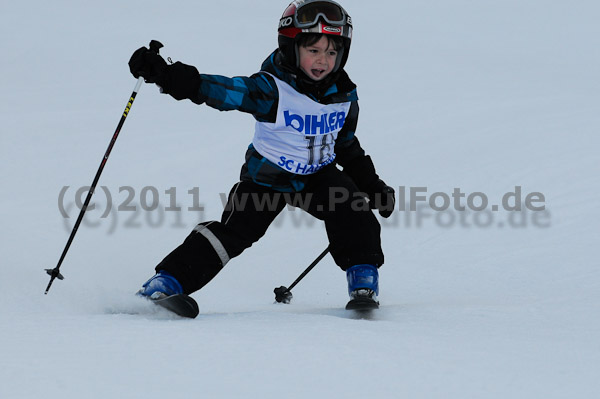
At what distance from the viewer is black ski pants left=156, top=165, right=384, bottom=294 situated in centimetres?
309

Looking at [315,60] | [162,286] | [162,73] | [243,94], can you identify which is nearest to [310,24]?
[315,60]

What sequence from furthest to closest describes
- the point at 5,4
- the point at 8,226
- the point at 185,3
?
the point at 185,3
the point at 5,4
the point at 8,226

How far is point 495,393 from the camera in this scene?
72.0 inches

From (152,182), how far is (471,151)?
Result: 10.2 feet

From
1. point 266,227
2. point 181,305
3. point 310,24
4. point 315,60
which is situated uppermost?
point 310,24

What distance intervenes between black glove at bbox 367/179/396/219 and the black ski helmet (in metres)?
0.70

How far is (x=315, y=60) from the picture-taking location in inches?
128

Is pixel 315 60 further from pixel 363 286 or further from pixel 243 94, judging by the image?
pixel 363 286

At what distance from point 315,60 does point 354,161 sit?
708mm

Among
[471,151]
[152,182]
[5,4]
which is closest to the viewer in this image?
[152,182]

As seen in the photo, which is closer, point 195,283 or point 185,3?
point 195,283

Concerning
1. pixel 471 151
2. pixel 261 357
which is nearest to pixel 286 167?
pixel 261 357

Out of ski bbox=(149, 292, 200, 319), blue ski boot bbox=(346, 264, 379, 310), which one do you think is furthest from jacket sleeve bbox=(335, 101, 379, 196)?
ski bbox=(149, 292, 200, 319)

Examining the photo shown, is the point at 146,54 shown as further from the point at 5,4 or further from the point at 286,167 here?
the point at 5,4
